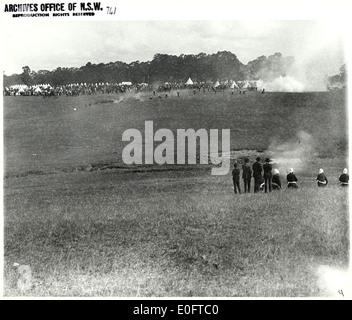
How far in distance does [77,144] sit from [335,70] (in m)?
7.49

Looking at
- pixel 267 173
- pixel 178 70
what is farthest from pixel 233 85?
pixel 267 173

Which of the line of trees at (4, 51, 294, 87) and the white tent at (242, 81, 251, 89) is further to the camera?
the white tent at (242, 81, 251, 89)

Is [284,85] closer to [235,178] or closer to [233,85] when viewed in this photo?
[233,85]

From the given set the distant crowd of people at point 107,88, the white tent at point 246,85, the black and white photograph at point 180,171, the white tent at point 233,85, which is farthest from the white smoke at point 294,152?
the distant crowd of people at point 107,88

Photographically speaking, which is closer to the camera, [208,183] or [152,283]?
[152,283]

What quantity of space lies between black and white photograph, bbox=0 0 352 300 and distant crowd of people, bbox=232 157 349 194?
4cm

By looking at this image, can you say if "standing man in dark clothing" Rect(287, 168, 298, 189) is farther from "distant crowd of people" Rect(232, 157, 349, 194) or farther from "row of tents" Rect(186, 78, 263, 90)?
"row of tents" Rect(186, 78, 263, 90)

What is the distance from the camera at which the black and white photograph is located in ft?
40.7

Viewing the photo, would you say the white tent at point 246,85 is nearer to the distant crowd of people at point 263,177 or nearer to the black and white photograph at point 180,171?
the black and white photograph at point 180,171

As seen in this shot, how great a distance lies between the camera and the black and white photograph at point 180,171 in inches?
488

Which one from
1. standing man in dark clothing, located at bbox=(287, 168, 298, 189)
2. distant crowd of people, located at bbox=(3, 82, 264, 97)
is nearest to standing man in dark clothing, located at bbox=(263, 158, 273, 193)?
standing man in dark clothing, located at bbox=(287, 168, 298, 189)

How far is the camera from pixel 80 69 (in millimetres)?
15289
